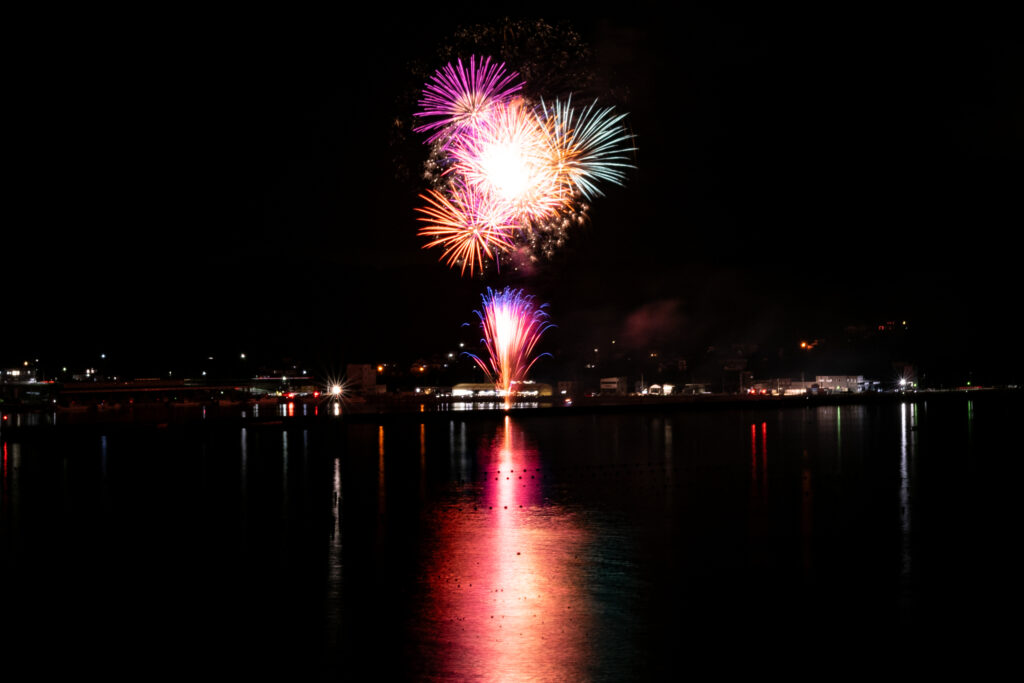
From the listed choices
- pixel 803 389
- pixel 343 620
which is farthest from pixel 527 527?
pixel 803 389

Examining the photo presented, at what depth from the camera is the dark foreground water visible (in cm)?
723

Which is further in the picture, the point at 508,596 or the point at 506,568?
the point at 506,568

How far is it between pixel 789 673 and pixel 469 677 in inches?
100

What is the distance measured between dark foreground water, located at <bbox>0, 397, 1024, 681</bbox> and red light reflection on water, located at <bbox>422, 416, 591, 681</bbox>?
0.03m

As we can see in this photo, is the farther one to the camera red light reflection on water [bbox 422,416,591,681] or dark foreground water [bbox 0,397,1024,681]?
dark foreground water [bbox 0,397,1024,681]

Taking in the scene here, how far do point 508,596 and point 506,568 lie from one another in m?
1.29

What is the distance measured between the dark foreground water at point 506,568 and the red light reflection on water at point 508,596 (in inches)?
1.4

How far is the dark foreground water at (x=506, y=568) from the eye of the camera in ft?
23.7

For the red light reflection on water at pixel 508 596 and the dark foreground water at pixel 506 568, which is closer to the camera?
the red light reflection on water at pixel 508 596

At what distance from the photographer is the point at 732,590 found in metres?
9.21

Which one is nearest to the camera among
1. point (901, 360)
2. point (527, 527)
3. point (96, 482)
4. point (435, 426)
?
point (527, 527)

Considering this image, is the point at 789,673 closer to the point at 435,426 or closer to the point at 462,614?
the point at 462,614

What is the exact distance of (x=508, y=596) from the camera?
897cm

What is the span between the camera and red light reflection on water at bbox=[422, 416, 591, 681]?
6.96 meters
